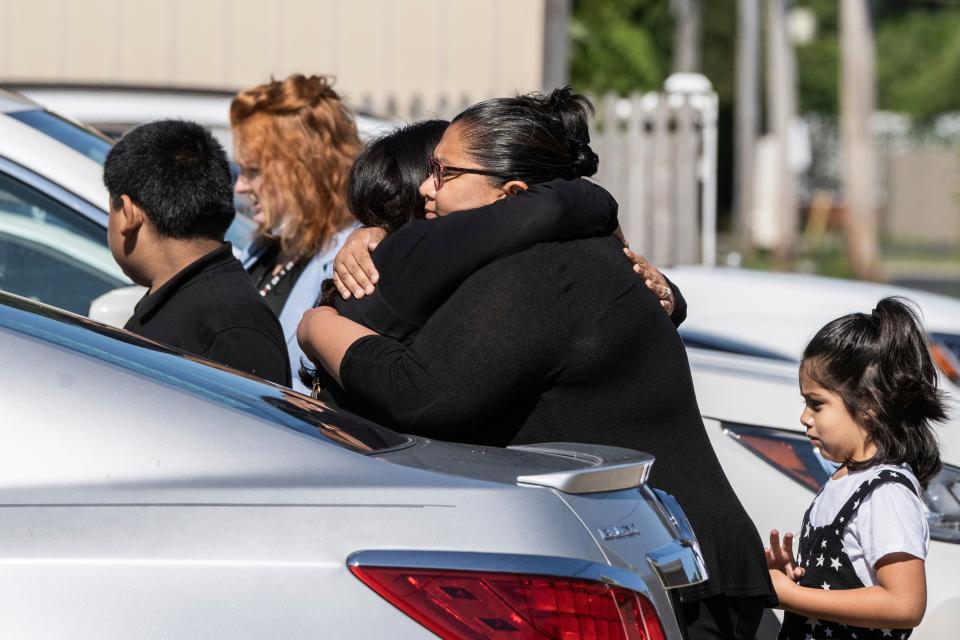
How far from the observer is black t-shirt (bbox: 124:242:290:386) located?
9.96ft

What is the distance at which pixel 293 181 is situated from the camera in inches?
145

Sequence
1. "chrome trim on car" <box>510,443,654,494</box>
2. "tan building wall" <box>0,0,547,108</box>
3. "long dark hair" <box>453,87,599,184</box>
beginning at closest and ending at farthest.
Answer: "chrome trim on car" <box>510,443,654,494</box> < "long dark hair" <box>453,87,599,184</box> < "tan building wall" <box>0,0,547,108</box>

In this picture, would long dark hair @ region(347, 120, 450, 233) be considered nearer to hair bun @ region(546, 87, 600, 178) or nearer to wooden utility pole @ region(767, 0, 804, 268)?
hair bun @ region(546, 87, 600, 178)

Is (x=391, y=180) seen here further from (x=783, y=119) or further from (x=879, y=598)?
(x=783, y=119)

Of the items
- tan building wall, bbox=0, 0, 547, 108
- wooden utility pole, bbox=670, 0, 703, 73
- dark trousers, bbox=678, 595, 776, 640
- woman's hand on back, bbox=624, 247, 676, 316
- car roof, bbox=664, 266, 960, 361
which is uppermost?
wooden utility pole, bbox=670, 0, 703, 73

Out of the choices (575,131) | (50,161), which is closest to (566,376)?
(575,131)

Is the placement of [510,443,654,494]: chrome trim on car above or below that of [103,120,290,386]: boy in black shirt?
below

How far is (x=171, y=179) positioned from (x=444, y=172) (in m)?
0.82

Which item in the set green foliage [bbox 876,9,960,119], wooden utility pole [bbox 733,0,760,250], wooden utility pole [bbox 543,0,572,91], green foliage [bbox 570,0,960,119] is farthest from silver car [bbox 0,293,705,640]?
green foliage [bbox 876,9,960,119]

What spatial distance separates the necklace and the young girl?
4.59 feet

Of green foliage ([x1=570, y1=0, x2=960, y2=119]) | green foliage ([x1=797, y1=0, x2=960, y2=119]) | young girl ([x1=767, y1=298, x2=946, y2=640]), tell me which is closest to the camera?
young girl ([x1=767, y1=298, x2=946, y2=640])

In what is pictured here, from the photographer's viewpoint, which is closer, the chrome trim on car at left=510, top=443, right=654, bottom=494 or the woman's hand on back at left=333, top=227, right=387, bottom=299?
the chrome trim on car at left=510, top=443, right=654, bottom=494

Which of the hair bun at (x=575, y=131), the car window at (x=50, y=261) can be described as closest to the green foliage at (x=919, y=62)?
the car window at (x=50, y=261)

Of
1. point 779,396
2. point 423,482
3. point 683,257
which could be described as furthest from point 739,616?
point 683,257
